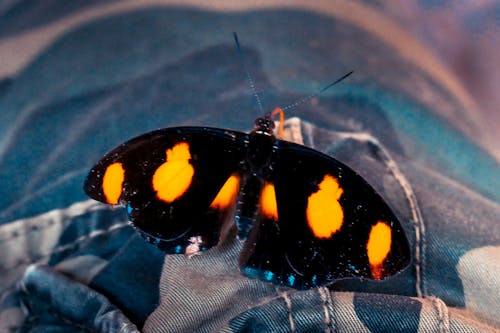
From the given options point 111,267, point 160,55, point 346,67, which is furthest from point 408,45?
point 111,267

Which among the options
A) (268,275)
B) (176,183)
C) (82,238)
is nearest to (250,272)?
(268,275)

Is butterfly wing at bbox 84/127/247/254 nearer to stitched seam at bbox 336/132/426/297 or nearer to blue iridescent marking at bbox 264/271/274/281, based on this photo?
blue iridescent marking at bbox 264/271/274/281

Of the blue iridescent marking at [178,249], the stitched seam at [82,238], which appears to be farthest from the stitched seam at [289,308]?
the stitched seam at [82,238]

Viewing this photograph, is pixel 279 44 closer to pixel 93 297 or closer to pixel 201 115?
pixel 201 115

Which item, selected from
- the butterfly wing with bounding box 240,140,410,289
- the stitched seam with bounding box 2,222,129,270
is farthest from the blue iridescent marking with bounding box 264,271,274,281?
the stitched seam with bounding box 2,222,129,270

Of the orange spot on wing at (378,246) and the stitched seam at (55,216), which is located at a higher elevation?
the stitched seam at (55,216)

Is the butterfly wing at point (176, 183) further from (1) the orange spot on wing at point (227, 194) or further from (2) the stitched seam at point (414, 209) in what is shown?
(2) the stitched seam at point (414, 209)

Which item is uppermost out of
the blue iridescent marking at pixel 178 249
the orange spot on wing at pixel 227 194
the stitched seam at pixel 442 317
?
the orange spot on wing at pixel 227 194
